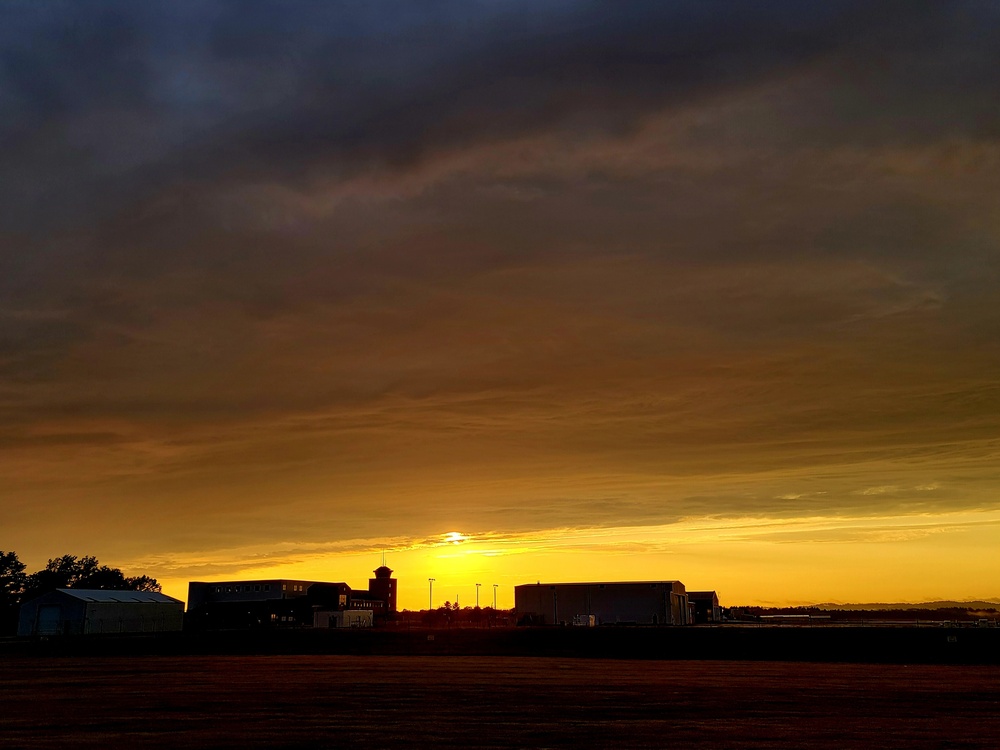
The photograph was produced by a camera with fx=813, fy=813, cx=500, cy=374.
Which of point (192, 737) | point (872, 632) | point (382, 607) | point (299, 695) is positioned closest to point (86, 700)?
point (299, 695)

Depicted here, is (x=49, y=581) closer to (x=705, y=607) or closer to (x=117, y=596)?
(x=117, y=596)

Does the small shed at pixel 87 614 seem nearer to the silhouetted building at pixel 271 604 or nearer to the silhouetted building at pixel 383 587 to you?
the silhouetted building at pixel 271 604

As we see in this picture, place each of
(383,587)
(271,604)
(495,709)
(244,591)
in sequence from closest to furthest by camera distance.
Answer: (495,709) → (271,604) → (244,591) → (383,587)

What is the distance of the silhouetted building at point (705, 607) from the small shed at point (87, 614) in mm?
94113

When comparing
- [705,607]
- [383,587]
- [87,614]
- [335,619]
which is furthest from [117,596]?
[705,607]

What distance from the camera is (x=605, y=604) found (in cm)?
13112

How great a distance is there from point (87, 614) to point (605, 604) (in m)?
78.6

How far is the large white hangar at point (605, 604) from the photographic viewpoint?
419ft

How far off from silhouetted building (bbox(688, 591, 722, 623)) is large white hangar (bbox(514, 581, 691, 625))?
1488cm

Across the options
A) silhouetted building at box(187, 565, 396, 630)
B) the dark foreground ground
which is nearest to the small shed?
silhouetted building at box(187, 565, 396, 630)

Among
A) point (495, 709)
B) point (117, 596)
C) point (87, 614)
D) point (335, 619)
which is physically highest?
point (495, 709)

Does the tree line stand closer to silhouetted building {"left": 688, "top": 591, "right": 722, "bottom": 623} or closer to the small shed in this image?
the small shed

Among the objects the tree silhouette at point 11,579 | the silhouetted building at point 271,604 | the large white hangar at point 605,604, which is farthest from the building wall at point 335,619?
the tree silhouette at point 11,579

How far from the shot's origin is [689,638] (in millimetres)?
81438
